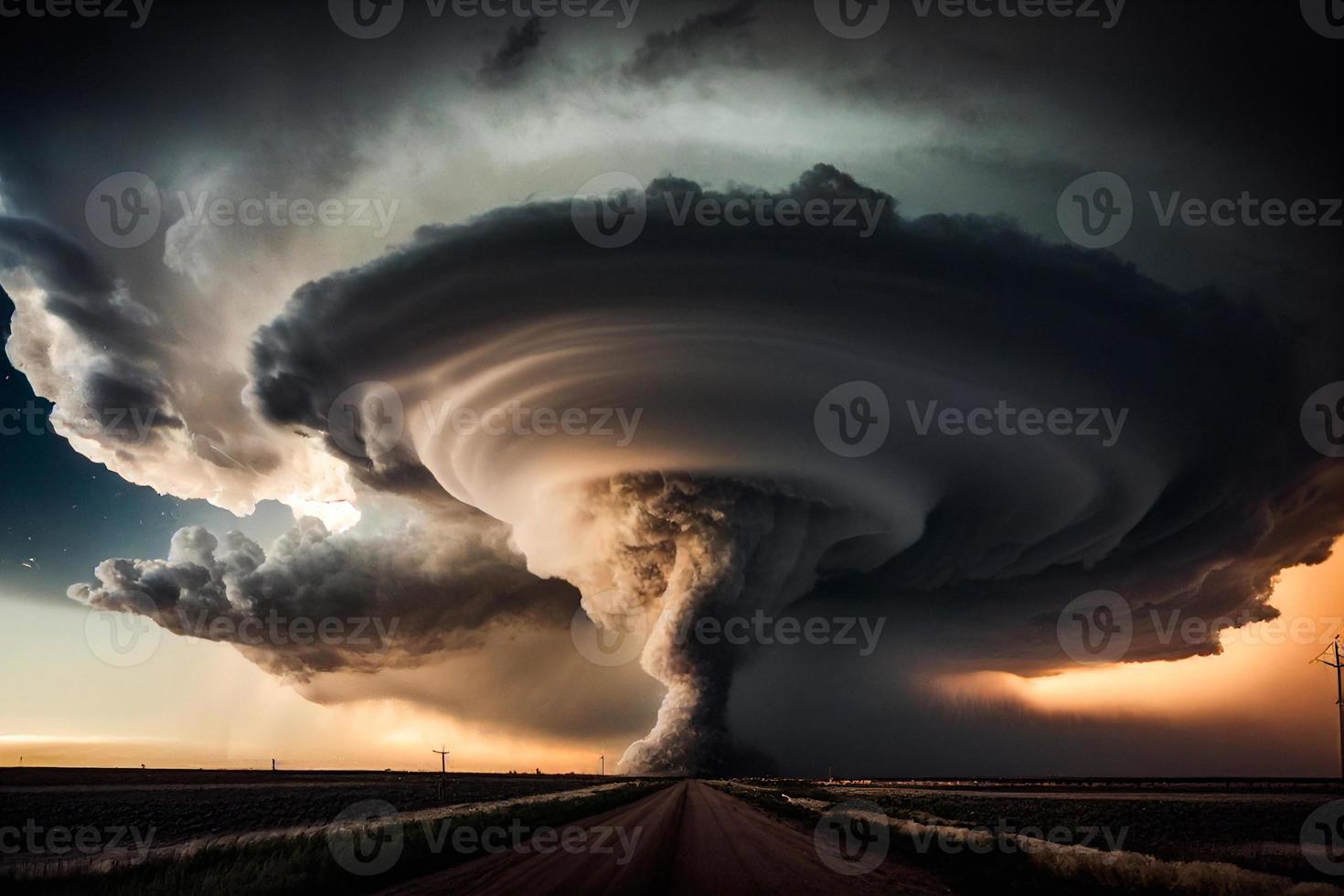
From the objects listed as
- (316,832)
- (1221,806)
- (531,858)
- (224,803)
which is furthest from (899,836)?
(224,803)

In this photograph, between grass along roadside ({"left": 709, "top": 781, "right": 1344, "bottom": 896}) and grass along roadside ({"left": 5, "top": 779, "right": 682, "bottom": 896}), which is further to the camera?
grass along roadside ({"left": 709, "top": 781, "right": 1344, "bottom": 896})

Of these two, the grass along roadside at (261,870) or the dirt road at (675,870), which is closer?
the grass along roadside at (261,870)

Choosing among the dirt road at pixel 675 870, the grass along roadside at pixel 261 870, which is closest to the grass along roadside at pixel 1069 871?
the dirt road at pixel 675 870

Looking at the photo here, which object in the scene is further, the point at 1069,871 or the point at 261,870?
the point at 1069,871

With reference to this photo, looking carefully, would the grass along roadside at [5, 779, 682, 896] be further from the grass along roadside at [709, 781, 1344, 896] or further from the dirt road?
the grass along roadside at [709, 781, 1344, 896]

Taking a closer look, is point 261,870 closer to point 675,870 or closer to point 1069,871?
point 675,870

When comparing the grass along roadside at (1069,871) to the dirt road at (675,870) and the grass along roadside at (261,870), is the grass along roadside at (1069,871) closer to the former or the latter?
the dirt road at (675,870)

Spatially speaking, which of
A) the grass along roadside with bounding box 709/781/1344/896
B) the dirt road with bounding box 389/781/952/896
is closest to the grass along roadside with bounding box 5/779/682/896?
the dirt road with bounding box 389/781/952/896

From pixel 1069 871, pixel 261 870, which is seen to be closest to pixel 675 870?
pixel 1069 871

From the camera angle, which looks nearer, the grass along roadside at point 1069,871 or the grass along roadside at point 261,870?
the grass along roadside at point 261,870
